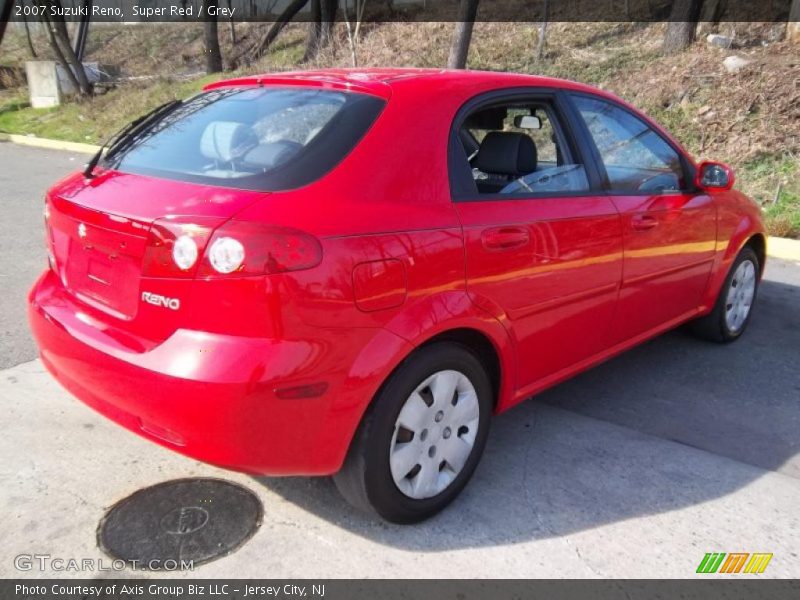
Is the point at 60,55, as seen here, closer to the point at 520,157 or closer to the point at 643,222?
the point at 520,157

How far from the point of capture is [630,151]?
149 inches

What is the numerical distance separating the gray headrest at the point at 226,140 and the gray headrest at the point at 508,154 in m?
1.07

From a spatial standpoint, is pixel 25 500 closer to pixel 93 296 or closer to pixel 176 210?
pixel 93 296

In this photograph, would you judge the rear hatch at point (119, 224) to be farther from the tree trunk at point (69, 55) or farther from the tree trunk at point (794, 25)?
the tree trunk at point (69, 55)

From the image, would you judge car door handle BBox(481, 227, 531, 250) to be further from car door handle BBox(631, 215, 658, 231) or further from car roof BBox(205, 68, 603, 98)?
car door handle BBox(631, 215, 658, 231)

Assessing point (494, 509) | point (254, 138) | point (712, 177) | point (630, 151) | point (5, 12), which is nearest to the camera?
point (254, 138)

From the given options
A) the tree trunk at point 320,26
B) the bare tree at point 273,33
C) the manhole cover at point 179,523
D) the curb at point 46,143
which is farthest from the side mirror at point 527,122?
the bare tree at point 273,33

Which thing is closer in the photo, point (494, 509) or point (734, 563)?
point (734, 563)

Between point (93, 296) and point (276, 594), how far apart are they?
1.24 m

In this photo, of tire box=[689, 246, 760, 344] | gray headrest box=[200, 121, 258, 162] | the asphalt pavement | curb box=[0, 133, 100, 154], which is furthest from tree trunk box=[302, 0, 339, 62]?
gray headrest box=[200, 121, 258, 162]

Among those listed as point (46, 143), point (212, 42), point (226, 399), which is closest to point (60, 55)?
point (212, 42)

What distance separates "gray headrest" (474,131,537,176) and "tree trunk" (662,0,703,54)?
10.8m

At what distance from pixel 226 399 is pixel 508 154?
1.71m

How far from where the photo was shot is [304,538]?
8.48ft
